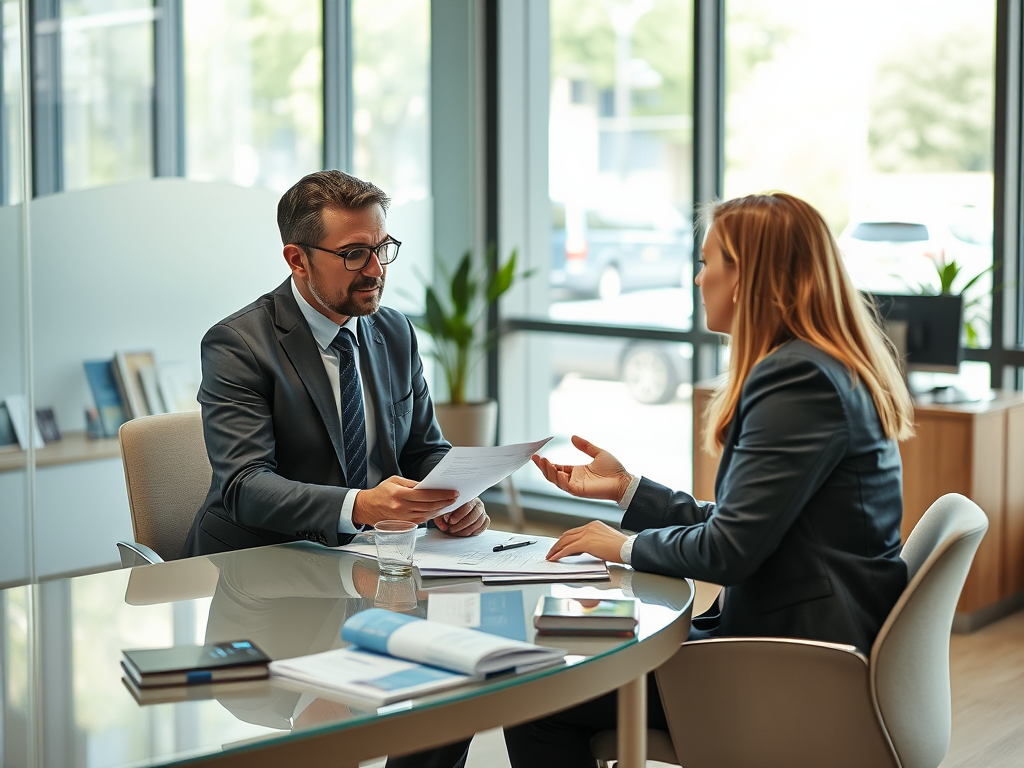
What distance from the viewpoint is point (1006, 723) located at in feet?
11.5

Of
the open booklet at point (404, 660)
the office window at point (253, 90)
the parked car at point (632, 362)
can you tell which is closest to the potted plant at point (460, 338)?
the parked car at point (632, 362)

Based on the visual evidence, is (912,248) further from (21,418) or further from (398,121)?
(21,418)

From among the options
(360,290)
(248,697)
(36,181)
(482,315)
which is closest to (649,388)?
(482,315)

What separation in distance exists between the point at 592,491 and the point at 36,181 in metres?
3.11

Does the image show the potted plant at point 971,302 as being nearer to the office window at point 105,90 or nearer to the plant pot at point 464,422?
the plant pot at point 464,422

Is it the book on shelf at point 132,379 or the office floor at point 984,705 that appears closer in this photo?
the office floor at point 984,705

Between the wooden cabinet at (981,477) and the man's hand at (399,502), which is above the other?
the man's hand at (399,502)

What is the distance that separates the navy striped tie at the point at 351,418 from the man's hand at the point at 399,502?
0.33 metres

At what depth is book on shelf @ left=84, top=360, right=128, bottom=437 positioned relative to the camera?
4.67 m

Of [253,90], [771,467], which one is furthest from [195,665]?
[253,90]

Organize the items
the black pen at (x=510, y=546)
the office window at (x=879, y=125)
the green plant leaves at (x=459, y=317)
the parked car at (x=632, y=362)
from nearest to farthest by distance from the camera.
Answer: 1. the black pen at (x=510, y=546)
2. the office window at (x=879, y=125)
3. the green plant leaves at (x=459, y=317)
4. the parked car at (x=632, y=362)

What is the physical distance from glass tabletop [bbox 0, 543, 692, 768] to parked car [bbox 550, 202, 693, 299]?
380 centimetres

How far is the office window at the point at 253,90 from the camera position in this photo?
17.7ft

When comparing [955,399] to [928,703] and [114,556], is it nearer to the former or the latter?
[928,703]
